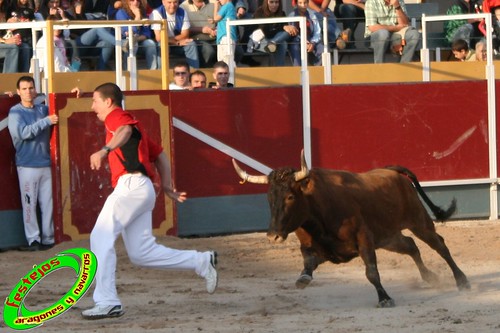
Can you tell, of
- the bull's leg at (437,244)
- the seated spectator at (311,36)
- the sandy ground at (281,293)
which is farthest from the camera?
the seated spectator at (311,36)

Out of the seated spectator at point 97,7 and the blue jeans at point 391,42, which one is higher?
the seated spectator at point 97,7

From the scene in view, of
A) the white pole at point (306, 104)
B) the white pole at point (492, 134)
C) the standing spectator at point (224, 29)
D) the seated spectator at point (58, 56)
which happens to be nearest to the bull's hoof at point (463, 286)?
the white pole at point (306, 104)

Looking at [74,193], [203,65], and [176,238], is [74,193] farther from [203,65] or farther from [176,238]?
[203,65]

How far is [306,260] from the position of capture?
10031mm

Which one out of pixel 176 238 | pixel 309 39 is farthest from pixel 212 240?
pixel 309 39

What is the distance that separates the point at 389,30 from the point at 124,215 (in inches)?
333

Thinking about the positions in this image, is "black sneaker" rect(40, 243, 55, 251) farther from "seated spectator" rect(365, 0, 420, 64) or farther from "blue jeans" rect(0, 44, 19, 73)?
"seated spectator" rect(365, 0, 420, 64)

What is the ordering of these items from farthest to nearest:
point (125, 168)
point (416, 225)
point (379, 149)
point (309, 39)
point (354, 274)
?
point (309, 39)
point (379, 149)
point (354, 274)
point (416, 225)
point (125, 168)

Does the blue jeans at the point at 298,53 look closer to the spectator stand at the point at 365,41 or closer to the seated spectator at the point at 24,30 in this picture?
Result: the spectator stand at the point at 365,41

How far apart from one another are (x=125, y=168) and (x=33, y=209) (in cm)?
408

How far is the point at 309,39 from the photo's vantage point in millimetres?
16422

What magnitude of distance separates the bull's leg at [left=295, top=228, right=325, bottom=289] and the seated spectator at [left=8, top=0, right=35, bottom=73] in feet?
17.7

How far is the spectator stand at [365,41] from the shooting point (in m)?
17.4

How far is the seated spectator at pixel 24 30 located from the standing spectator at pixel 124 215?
5.27 metres
